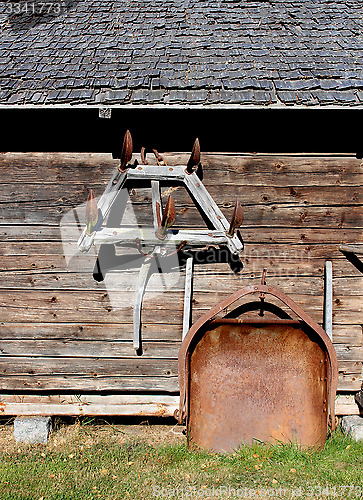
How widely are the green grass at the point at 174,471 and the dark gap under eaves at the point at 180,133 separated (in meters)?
2.62

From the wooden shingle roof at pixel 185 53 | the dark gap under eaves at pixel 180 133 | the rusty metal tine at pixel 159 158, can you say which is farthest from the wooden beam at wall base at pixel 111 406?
the wooden shingle roof at pixel 185 53

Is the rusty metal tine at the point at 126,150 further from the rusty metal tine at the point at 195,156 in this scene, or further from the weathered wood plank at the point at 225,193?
the rusty metal tine at the point at 195,156

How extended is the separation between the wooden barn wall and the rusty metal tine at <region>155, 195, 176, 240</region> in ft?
1.36

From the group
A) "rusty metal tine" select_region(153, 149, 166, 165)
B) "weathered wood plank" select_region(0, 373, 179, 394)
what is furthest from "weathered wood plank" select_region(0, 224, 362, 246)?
"weathered wood plank" select_region(0, 373, 179, 394)

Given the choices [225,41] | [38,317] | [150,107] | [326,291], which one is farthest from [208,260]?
[225,41]

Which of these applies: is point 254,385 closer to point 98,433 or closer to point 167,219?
point 98,433

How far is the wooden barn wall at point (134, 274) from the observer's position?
3.73 metres

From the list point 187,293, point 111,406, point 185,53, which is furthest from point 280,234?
point 111,406

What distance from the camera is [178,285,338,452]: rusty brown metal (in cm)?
374

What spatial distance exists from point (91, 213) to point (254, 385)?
2.08 m

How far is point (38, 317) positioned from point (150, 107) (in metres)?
2.14

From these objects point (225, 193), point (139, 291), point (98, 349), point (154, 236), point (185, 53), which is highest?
point (185, 53)

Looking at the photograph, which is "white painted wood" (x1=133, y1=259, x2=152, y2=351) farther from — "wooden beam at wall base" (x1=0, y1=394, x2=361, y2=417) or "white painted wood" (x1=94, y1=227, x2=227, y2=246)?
"wooden beam at wall base" (x1=0, y1=394, x2=361, y2=417)

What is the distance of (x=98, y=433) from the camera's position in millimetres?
4090
